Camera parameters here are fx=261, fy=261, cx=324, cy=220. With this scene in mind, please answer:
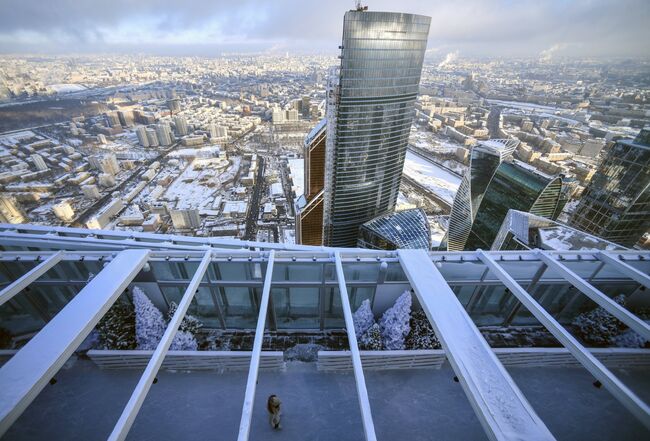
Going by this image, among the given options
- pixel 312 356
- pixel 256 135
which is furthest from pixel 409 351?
pixel 256 135

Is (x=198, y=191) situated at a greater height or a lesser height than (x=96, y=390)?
lesser

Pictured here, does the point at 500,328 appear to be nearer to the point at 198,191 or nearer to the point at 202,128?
the point at 198,191

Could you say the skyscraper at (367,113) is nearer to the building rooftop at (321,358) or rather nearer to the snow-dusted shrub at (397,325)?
the building rooftop at (321,358)

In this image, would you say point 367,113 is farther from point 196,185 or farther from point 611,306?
point 196,185

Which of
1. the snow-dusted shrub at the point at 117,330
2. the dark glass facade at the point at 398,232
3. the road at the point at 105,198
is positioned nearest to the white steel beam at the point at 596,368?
the snow-dusted shrub at the point at 117,330

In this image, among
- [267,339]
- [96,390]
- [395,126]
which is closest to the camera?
[96,390]

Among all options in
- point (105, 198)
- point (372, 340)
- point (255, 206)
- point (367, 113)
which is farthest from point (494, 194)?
point (105, 198)

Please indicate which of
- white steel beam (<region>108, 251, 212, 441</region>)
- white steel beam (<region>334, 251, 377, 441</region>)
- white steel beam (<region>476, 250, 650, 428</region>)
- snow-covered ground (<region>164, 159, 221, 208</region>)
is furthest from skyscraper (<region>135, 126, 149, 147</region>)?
white steel beam (<region>476, 250, 650, 428</region>)

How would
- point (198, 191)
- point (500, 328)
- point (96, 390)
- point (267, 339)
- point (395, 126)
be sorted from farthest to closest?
point (198, 191) → point (395, 126) → point (500, 328) → point (267, 339) → point (96, 390)
